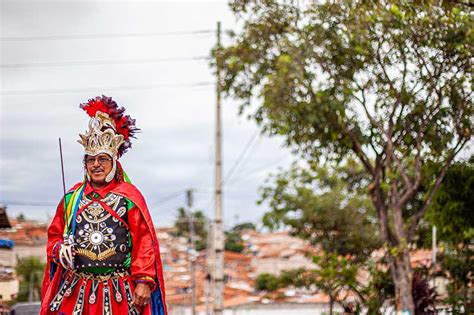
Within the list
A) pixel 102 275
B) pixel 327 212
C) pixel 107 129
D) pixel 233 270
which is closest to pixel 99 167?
pixel 107 129

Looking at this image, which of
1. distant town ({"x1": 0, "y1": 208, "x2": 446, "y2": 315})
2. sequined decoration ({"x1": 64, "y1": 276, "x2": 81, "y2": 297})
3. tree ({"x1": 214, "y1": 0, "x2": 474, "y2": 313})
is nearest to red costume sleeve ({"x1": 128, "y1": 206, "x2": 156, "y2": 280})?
sequined decoration ({"x1": 64, "y1": 276, "x2": 81, "y2": 297})

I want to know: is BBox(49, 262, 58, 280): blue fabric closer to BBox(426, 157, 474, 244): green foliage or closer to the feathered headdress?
the feathered headdress

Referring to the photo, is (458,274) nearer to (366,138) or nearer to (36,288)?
(366,138)

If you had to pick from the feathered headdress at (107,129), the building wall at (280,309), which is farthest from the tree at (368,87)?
the building wall at (280,309)

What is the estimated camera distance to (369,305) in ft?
63.1

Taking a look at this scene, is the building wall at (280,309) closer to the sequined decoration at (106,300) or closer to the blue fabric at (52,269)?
the blue fabric at (52,269)

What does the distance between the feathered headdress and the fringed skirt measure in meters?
0.97

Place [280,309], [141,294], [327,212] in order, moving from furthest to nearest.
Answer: [280,309] < [327,212] < [141,294]

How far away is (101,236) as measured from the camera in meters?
7.31

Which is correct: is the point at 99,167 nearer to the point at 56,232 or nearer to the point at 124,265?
the point at 56,232

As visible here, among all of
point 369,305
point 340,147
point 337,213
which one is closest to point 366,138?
point 340,147

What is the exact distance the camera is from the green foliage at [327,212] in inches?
1093

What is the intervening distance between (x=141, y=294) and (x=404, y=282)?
10.2 metres

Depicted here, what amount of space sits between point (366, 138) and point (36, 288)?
25162 millimetres
